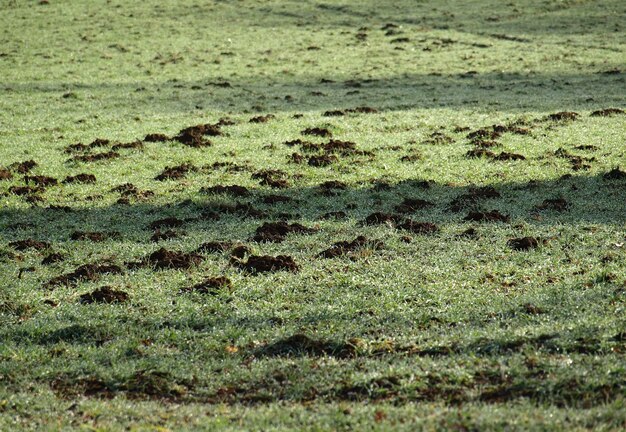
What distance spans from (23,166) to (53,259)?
306 inches

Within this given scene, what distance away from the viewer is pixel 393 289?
11430mm

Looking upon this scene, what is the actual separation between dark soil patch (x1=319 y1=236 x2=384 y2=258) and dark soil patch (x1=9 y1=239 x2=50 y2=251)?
4843 mm

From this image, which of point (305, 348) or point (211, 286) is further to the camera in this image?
point (211, 286)

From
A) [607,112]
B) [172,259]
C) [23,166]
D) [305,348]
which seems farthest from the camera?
[607,112]

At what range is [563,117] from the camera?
25.3m

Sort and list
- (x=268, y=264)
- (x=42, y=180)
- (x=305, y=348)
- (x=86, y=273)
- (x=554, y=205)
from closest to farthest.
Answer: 1. (x=305, y=348)
2. (x=86, y=273)
3. (x=268, y=264)
4. (x=554, y=205)
5. (x=42, y=180)

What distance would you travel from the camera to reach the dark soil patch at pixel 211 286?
11.6m

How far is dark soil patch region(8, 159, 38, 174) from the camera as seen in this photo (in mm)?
19953

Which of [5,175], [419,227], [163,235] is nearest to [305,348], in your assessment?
[419,227]

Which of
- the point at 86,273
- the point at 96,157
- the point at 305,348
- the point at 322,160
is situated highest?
the point at 305,348

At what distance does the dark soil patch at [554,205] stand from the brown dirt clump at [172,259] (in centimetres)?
690

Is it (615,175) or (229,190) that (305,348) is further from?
(615,175)

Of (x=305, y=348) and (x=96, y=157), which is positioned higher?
(x=305, y=348)

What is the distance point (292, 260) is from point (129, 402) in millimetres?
4880
